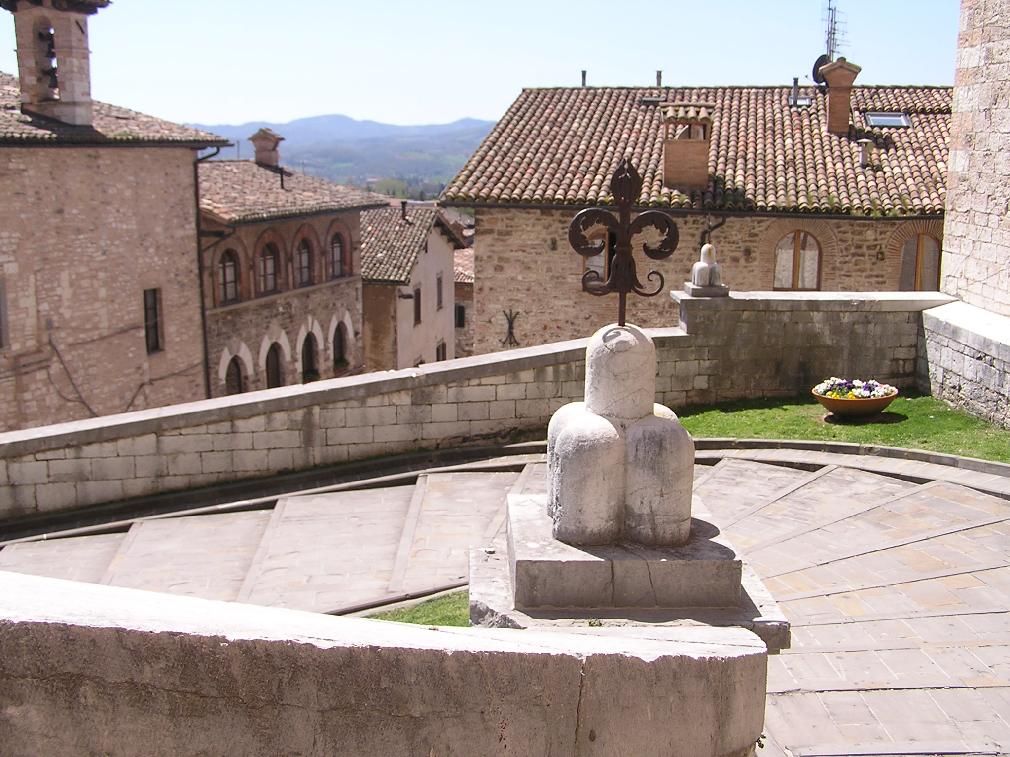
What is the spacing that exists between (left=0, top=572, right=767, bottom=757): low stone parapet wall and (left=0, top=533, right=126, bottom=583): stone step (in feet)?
20.3

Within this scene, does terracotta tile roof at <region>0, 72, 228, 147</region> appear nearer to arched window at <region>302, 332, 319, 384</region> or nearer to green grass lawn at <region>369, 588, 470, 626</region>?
arched window at <region>302, 332, 319, 384</region>

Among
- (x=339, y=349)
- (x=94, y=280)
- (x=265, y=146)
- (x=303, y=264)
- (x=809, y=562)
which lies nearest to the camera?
(x=809, y=562)

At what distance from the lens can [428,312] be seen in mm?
38688

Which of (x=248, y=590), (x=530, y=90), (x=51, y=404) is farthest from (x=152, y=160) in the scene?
(x=248, y=590)

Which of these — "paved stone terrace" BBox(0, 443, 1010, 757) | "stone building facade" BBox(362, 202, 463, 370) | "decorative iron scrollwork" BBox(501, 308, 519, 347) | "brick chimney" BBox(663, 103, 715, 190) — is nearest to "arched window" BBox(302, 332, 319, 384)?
Result: "stone building facade" BBox(362, 202, 463, 370)

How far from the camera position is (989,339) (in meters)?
10.8

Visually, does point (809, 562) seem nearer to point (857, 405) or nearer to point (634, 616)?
point (634, 616)

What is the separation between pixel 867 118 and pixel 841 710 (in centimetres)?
2160

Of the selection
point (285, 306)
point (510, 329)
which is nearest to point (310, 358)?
point (285, 306)

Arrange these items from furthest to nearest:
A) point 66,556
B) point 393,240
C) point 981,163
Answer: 1. point 393,240
2. point 981,163
3. point 66,556

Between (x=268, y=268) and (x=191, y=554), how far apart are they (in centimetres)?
2084

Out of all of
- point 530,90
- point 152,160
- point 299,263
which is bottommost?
point 299,263

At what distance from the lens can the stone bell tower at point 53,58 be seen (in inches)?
846

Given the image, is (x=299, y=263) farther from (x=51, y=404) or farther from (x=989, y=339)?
(x=989, y=339)
